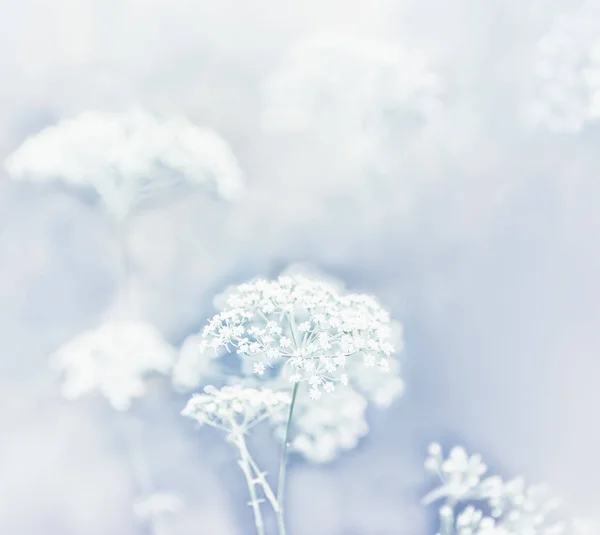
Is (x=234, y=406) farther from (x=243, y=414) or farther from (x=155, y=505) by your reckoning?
(x=155, y=505)

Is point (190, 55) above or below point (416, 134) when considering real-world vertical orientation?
above

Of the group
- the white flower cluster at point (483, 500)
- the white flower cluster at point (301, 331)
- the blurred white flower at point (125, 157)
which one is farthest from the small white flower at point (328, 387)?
the blurred white flower at point (125, 157)

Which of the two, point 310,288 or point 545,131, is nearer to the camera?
point 310,288

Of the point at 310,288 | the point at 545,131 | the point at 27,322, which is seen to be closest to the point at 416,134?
the point at 545,131

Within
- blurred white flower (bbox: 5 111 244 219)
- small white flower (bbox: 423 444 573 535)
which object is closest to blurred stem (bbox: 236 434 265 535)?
small white flower (bbox: 423 444 573 535)

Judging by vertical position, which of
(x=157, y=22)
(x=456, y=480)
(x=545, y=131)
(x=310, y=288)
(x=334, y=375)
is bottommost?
(x=456, y=480)

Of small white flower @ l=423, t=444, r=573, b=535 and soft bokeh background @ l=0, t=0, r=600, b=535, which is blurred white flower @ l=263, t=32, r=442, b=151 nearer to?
soft bokeh background @ l=0, t=0, r=600, b=535

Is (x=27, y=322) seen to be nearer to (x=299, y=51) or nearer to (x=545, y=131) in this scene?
(x=299, y=51)
